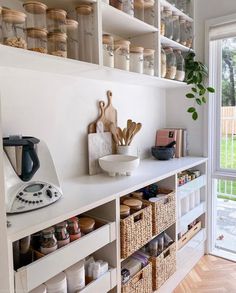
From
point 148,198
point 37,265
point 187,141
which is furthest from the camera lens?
point 187,141

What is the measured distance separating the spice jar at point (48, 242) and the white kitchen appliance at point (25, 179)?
11 centimetres

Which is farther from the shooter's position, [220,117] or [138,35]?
[220,117]

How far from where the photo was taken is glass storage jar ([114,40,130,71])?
1.47m

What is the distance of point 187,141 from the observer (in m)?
2.28

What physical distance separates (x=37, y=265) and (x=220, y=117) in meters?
1.86

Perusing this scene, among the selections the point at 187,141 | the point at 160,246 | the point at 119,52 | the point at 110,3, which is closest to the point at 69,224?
the point at 160,246

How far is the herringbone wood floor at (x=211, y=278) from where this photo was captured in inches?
70.7

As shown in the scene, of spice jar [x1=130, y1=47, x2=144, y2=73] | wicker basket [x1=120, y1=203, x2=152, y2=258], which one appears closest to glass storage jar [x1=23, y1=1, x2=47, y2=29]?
spice jar [x1=130, y1=47, x2=144, y2=73]

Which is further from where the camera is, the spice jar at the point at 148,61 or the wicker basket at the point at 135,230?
the spice jar at the point at 148,61

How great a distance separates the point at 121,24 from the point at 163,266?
5.12 feet

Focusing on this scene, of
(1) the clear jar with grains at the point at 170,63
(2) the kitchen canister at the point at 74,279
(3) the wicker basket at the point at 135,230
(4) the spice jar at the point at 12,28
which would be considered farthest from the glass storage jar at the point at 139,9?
(2) the kitchen canister at the point at 74,279

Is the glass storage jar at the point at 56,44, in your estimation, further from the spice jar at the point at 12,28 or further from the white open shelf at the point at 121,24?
the white open shelf at the point at 121,24

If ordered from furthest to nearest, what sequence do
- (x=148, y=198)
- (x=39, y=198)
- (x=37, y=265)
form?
(x=148, y=198)
(x=39, y=198)
(x=37, y=265)

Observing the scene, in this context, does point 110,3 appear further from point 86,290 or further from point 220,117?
point 86,290
